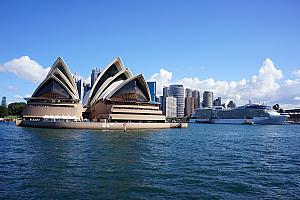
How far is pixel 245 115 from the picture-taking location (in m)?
111

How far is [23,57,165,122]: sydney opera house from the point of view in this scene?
66812mm

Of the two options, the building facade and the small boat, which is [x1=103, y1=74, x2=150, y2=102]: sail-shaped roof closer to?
the building facade

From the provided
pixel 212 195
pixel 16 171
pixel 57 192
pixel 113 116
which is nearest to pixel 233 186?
pixel 212 195

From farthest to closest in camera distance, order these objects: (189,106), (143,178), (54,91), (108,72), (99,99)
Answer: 1. (189,106)
2. (108,72)
3. (99,99)
4. (54,91)
5. (143,178)

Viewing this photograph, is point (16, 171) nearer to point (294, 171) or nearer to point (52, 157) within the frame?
point (52, 157)

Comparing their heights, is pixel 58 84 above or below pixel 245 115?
above

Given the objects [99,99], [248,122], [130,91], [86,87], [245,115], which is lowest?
[248,122]

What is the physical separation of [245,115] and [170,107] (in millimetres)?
63739

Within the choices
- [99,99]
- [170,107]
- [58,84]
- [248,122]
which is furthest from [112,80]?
[170,107]

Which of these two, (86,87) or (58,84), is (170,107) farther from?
(58,84)

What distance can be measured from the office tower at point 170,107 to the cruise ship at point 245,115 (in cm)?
4054

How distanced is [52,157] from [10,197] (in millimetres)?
8782

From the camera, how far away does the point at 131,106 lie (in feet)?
227

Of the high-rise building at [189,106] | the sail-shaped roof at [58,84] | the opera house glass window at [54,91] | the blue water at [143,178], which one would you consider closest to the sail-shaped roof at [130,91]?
the sail-shaped roof at [58,84]
